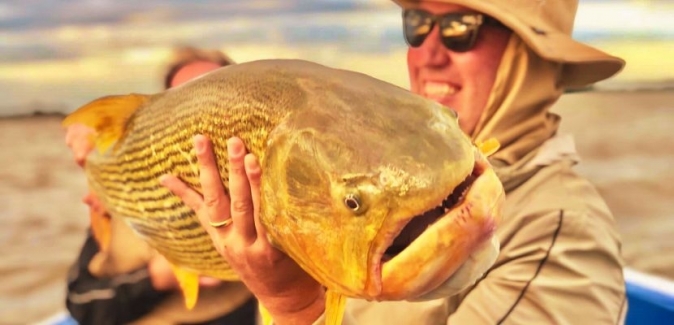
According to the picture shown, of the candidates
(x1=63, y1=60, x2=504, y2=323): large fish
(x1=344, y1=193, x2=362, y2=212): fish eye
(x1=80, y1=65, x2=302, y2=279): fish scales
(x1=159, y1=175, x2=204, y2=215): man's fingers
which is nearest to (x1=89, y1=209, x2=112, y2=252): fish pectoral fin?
(x1=80, y1=65, x2=302, y2=279): fish scales

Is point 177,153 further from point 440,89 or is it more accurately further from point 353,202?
point 440,89

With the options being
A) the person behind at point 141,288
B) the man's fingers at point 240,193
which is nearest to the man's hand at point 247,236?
the man's fingers at point 240,193

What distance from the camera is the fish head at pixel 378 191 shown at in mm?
357

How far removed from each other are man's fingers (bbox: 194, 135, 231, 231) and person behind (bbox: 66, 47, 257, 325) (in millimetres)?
549

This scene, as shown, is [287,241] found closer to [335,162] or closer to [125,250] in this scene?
[335,162]

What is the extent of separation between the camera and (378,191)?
37 centimetres

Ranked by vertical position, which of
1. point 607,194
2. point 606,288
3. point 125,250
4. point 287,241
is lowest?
point 607,194

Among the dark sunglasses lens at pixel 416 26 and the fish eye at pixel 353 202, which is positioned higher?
the fish eye at pixel 353 202

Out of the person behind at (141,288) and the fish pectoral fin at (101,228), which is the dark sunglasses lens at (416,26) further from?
the fish pectoral fin at (101,228)

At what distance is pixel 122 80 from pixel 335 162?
3.15 ft

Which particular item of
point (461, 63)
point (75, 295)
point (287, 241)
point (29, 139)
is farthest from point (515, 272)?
point (29, 139)

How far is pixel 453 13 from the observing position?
0.82m

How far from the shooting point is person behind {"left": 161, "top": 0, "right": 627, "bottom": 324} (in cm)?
72

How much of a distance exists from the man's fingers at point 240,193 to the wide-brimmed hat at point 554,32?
0.44 m
